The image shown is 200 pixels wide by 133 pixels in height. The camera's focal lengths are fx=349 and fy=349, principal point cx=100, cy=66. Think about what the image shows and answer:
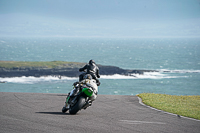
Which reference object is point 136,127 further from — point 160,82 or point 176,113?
point 160,82

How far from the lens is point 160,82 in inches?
3457

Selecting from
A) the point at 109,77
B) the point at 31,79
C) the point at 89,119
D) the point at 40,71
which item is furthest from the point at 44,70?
the point at 89,119

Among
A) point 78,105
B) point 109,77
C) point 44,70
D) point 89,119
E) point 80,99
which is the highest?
Answer: point 44,70

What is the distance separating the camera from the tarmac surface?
33.9 ft

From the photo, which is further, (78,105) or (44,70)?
(44,70)

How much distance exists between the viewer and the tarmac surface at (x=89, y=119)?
10.3 m

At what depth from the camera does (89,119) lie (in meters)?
11.9

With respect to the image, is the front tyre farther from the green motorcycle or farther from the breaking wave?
the breaking wave

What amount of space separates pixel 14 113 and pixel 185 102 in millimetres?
9509

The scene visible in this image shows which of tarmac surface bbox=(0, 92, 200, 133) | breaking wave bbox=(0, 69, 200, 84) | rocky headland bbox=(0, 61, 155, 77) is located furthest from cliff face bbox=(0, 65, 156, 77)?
tarmac surface bbox=(0, 92, 200, 133)

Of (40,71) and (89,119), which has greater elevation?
(40,71)

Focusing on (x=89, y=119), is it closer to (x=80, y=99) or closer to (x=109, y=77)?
(x=80, y=99)

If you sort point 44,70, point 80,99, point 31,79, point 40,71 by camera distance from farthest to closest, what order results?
point 44,70 → point 40,71 → point 31,79 → point 80,99

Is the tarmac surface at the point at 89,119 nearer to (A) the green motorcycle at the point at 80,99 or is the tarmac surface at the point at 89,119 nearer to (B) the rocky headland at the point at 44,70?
(A) the green motorcycle at the point at 80,99
